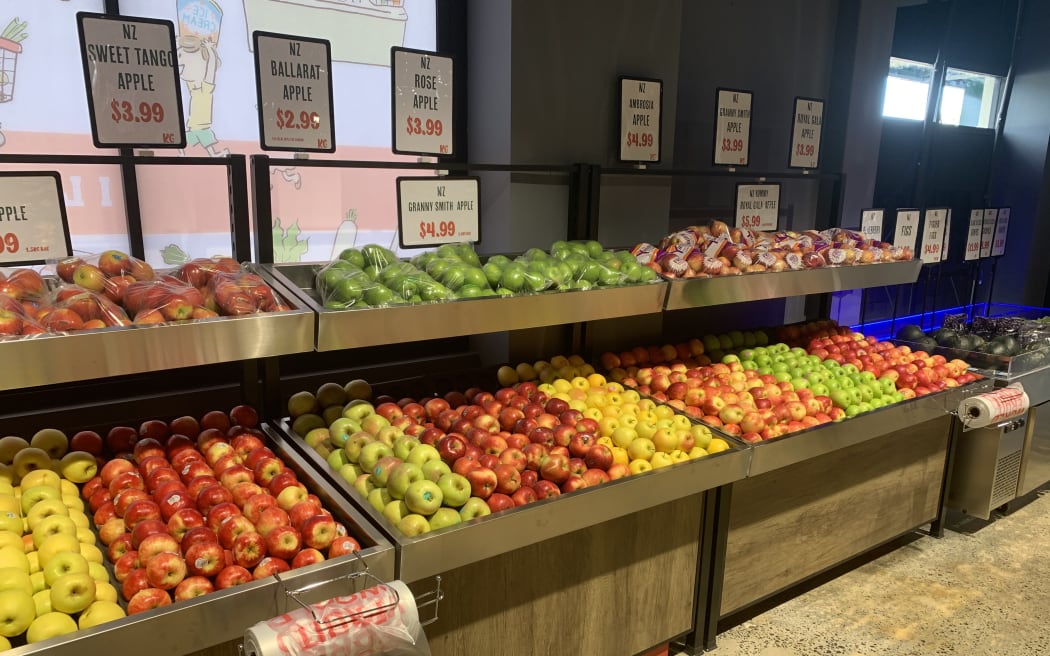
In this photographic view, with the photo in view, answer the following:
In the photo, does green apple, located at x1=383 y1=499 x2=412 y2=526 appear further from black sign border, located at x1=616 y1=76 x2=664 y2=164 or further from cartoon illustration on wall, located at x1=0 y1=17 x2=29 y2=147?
cartoon illustration on wall, located at x1=0 y1=17 x2=29 y2=147

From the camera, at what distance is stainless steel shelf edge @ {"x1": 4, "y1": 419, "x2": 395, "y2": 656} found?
4.99ft

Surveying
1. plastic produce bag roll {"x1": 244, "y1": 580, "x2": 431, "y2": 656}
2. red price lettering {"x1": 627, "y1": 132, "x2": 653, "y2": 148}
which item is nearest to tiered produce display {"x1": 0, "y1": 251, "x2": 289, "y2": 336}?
plastic produce bag roll {"x1": 244, "y1": 580, "x2": 431, "y2": 656}

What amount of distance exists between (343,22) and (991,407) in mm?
3602

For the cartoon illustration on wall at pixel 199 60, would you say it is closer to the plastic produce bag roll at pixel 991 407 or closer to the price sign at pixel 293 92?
the price sign at pixel 293 92

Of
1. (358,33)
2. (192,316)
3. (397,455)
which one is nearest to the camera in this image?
(192,316)

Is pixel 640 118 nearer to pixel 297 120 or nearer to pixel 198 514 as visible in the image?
pixel 297 120

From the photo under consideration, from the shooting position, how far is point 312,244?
376 centimetres

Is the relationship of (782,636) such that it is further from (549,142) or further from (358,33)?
(358,33)

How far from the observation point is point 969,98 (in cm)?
612

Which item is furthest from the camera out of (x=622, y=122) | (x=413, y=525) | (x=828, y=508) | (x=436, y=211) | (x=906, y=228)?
(x=906, y=228)

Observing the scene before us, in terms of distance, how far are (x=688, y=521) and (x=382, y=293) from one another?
140cm

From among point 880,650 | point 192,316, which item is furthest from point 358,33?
point 880,650

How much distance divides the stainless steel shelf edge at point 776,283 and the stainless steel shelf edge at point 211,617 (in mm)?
1651

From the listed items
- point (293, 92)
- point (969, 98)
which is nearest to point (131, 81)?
point (293, 92)
